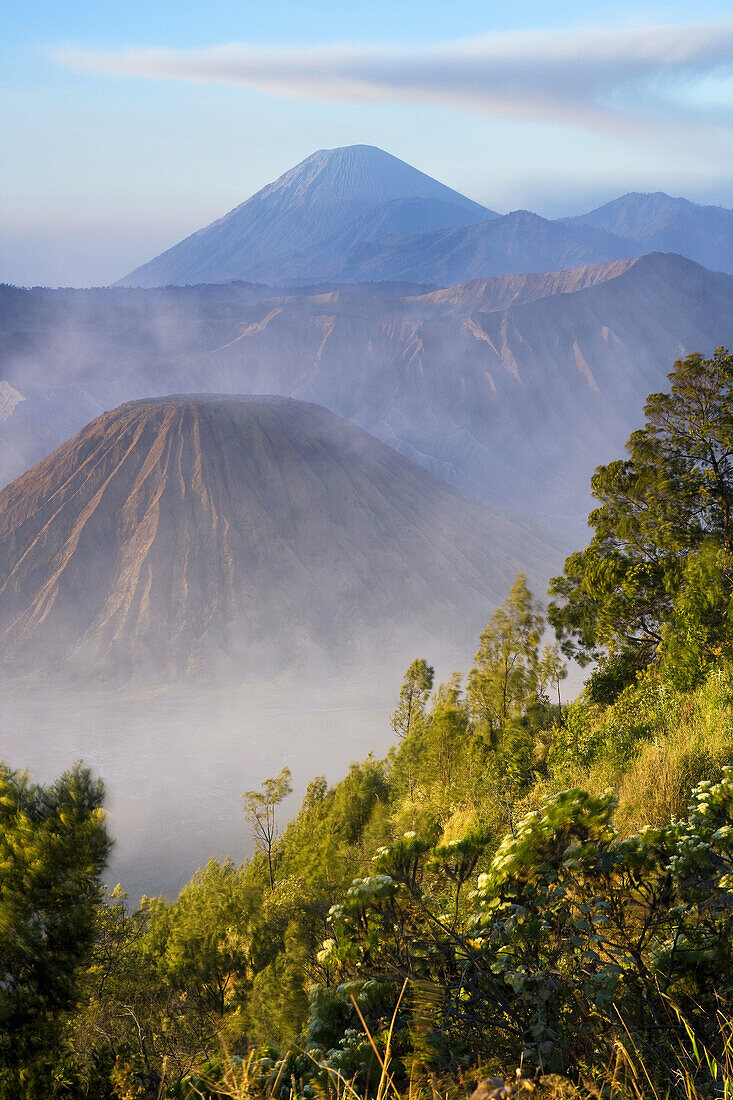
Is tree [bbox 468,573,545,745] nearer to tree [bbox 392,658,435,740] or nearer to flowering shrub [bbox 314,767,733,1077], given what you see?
tree [bbox 392,658,435,740]

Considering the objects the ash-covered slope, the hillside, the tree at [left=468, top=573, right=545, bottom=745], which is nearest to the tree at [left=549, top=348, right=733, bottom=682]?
the tree at [left=468, top=573, right=545, bottom=745]

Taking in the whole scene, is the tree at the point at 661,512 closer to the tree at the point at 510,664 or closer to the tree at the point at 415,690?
the tree at the point at 510,664

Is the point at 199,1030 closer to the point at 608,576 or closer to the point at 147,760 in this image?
the point at 608,576

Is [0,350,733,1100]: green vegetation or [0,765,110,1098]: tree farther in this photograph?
[0,765,110,1098]: tree

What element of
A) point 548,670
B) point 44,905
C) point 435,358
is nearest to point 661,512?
point 548,670

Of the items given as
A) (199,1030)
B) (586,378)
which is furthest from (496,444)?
(199,1030)

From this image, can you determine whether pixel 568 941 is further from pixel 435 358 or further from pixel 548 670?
pixel 435 358

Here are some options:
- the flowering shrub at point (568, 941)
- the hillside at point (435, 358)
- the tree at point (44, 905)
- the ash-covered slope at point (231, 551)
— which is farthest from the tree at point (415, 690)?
the hillside at point (435, 358)

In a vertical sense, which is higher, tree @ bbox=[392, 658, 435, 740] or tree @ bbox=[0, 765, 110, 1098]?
tree @ bbox=[392, 658, 435, 740]

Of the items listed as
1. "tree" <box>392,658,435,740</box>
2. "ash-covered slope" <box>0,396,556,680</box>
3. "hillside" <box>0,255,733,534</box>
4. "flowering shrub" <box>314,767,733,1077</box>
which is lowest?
"flowering shrub" <box>314,767,733,1077</box>
